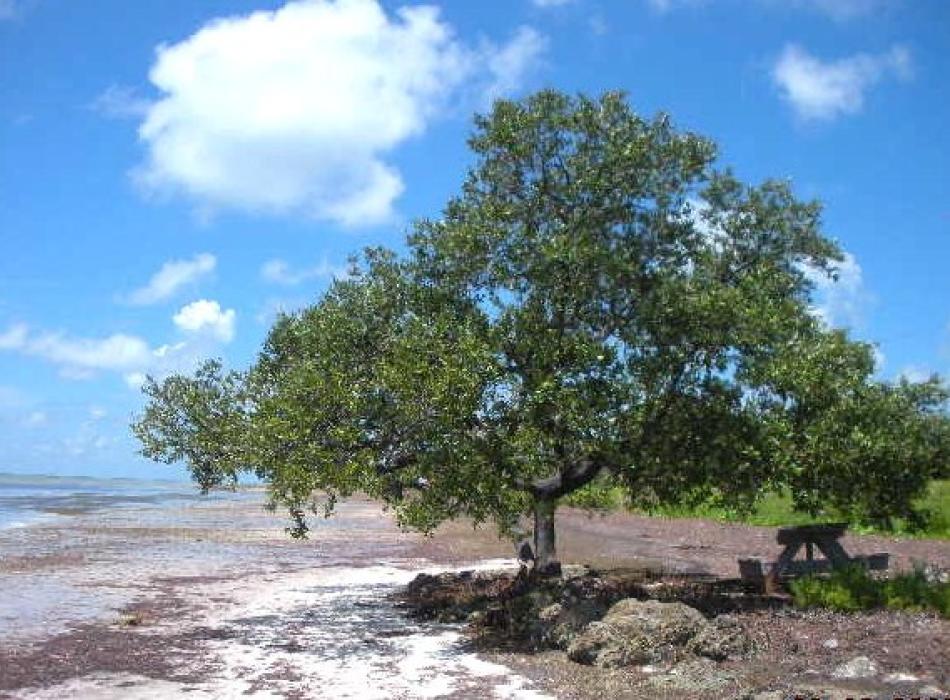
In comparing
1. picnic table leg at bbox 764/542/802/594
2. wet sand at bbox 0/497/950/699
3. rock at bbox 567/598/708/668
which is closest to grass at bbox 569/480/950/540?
wet sand at bbox 0/497/950/699

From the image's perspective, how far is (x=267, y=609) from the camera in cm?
2231

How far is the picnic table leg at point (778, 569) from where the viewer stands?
67.5 feet

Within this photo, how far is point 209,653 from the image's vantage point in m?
16.7

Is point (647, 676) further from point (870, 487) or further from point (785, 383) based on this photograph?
point (870, 487)

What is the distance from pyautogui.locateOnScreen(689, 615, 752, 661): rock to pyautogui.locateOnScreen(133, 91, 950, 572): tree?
10.8 ft

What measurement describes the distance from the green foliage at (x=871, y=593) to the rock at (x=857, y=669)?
321 centimetres

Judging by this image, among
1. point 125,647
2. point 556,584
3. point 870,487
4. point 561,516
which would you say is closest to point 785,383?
point 870,487

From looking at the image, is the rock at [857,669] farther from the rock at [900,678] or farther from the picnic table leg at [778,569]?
the picnic table leg at [778,569]

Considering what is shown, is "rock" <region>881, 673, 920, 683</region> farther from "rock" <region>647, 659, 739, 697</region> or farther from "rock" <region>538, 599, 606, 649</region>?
"rock" <region>538, 599, 606, 649</region>

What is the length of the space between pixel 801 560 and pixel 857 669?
8640mm

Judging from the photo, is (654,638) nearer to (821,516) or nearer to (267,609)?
(267,609)

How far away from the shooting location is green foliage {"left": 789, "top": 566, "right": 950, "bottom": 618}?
622 inches

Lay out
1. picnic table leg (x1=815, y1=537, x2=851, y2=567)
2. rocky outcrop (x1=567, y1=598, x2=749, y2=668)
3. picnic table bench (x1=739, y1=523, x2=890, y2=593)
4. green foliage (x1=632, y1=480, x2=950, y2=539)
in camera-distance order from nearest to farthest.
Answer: rocky outcrop (x1=567, y1=598, x2=749, y2=668) → picnic table bench (x1=739, y1=523, x2=890, y2=593) → picnic table leg (x1=815, y1=537, x2=851, y2=567) → green foliage (x1=632, y1=480, x2=950, y2=539)

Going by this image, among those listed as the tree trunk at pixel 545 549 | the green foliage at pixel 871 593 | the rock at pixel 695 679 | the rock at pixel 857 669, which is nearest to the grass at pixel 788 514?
the tree trunk at pixel 545 549
